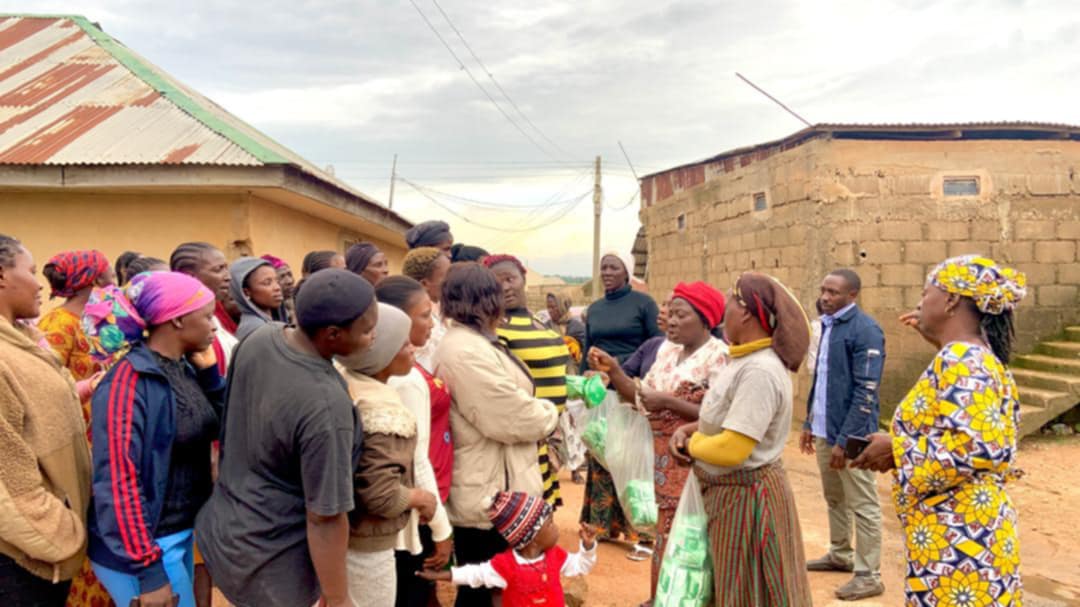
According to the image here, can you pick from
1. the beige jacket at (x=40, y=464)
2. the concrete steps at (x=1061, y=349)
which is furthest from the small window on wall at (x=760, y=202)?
the beige jacket at (x=40, y=464)

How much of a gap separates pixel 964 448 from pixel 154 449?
2609 millimetres

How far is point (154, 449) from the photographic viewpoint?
215 cm

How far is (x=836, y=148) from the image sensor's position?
9508 mm

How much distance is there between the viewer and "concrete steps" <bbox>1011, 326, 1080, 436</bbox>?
8.80m

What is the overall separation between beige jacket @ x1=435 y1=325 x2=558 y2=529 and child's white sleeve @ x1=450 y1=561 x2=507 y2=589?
17cm

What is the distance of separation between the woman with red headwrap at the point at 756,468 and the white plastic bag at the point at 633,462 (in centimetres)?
108

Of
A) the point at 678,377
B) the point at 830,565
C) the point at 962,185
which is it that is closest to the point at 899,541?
the point at 830,565

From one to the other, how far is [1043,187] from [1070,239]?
80cm

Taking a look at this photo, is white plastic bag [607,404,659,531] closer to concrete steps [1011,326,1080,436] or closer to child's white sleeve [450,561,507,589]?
child's white sleeve [450,561,507,589]

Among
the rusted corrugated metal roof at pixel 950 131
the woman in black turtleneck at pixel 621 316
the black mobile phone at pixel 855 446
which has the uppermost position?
the rusted corrugated metal roof at pixel 950 131

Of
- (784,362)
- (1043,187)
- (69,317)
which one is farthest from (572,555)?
(1043,187)

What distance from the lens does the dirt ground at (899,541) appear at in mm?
4465

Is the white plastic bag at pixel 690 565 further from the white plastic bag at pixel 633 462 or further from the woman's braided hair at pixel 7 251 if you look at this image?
the woman's braided hair at pixel 7 251

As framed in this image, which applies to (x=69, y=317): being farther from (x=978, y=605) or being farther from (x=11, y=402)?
(x=978, y=605)
